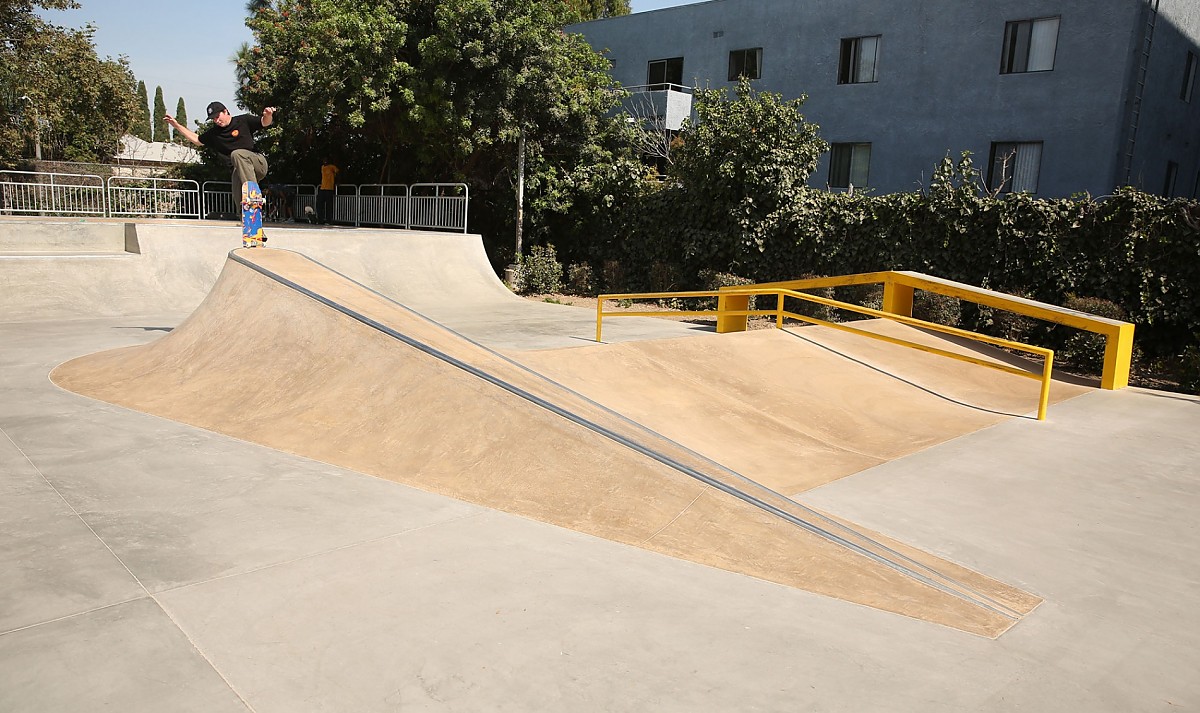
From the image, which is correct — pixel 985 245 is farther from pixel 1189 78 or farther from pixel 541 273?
pixel 1189 78

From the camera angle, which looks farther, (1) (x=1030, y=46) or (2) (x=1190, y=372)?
(1) (x=1030, y=46)

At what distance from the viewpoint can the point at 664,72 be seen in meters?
25.1

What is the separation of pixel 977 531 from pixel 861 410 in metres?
3.14

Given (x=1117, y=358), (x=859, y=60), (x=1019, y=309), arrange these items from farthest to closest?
Result: 1. (x=859, y=60)
2. (x=1019, y=309)
3. (x=1117, y=358)

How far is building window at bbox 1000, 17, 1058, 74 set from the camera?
57.9 ft

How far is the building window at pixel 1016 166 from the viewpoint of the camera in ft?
→ 59.1

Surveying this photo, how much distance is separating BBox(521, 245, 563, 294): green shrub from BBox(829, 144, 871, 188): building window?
7.89 meters

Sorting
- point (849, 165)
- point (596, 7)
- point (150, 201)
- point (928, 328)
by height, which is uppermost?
point (596, 7)

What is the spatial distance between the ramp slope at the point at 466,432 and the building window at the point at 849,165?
15.9m

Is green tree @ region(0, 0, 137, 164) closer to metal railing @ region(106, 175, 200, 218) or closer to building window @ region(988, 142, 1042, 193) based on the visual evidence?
metal railing @ region(106, 175, 200, 218)

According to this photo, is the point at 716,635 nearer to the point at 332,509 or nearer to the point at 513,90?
the point at 332,509

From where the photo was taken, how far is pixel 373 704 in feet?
9.20

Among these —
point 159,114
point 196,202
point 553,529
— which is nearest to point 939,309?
point 553,529

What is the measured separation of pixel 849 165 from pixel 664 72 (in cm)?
717
